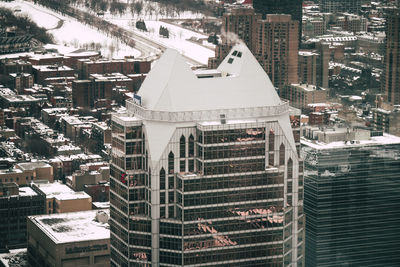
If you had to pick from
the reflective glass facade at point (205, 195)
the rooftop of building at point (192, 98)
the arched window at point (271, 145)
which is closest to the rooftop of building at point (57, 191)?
the reflective glass facade at point (205, 195)

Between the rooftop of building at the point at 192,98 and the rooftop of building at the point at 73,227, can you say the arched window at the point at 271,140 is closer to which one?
the rooftop of building at the point at 192,98

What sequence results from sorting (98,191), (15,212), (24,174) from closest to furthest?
(15,212)
(98,191)
(24,174)

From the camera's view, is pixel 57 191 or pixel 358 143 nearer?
pixel 358 143

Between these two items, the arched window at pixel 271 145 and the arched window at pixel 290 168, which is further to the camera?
the arched window at pixel 290 168

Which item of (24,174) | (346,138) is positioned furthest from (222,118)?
(24,174)

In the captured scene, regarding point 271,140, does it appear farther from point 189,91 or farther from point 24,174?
point 24,174

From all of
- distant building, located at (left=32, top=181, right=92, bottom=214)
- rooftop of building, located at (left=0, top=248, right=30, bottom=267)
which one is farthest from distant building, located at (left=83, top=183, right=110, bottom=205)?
rooftop of building, located at (left=0, top=248, right=30, bottom=267)
